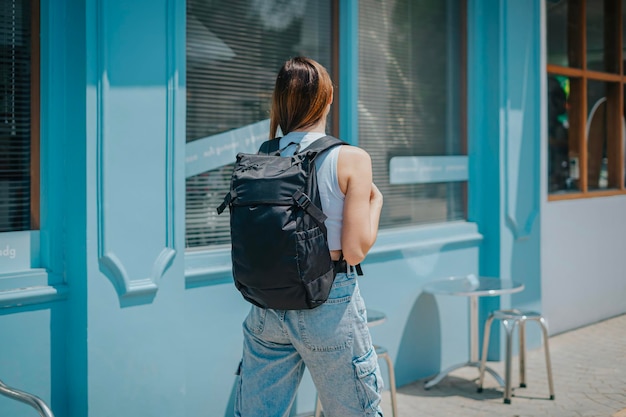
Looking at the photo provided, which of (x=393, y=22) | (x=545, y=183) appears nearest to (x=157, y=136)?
(x=393, y=22)

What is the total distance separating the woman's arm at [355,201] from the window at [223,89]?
1.85 metres

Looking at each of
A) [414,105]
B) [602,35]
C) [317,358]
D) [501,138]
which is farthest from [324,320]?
[602,35]

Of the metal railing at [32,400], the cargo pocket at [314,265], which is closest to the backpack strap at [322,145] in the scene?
the cargo pocket at [314,265]

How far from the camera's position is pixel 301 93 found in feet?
8.66

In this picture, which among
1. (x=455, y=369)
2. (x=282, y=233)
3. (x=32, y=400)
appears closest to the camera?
(x=282, y=233)

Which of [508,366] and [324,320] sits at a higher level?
[324,320]

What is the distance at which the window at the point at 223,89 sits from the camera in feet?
14.1

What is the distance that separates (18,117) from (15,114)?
0.02 m

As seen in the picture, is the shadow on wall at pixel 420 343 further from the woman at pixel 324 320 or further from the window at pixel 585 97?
the woman at pixel 324 320

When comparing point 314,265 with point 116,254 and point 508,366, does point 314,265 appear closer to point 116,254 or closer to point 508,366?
point 116,254

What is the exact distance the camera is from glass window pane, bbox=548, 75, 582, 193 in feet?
23.3

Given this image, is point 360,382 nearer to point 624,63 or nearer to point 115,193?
point 115,193

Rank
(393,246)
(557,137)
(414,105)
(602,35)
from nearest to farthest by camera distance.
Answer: (393,246) < (414,105) < (557,137) < (602,35)

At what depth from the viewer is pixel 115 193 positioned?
12.0ft
